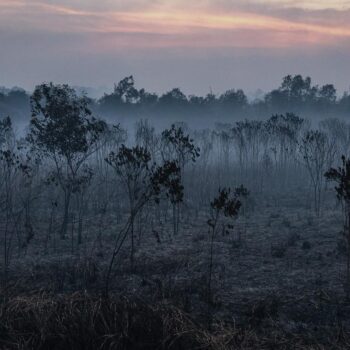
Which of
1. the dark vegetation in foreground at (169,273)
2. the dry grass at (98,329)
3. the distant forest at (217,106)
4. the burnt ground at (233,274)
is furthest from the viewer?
the distant forest at (217,106)

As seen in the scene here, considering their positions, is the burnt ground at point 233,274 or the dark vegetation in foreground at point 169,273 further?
the burnt ground at point 233,274

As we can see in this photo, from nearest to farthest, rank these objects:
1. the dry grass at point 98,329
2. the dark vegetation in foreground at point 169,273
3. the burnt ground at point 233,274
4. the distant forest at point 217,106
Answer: the dry grass at point 98,329 → the dark vegetation in foreground at point 169,273 → the burnt ground at point 233,274 → the distant forest at point 217,106

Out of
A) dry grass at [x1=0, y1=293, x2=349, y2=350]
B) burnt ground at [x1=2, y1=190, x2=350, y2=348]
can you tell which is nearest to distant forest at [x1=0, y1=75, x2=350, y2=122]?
burnt ground at [x1=2, y1=190, x2=350, y2=348]

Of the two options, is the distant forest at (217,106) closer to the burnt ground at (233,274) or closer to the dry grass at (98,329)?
the burnt ground at (233,274)

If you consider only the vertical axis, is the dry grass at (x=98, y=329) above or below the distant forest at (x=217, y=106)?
below

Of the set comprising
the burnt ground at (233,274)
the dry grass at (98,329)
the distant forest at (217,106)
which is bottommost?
the burnt ground at (233,274)

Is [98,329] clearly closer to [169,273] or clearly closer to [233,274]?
[169,273]

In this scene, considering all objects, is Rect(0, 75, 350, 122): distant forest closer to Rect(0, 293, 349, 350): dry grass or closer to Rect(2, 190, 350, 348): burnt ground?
Rect(2, 190, 350, 348): burnt ground

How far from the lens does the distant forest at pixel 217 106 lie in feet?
263

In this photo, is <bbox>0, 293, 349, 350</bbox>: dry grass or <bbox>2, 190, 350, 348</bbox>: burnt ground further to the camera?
<bbox>2, 190, 350, 348</bbox>: burnt ground

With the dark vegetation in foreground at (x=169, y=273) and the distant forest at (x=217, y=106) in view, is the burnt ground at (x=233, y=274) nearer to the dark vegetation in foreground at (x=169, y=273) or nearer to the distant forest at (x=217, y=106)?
the dark vegetation in foreground at (x=169, y=273)

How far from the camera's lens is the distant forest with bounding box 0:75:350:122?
8031 centimetres

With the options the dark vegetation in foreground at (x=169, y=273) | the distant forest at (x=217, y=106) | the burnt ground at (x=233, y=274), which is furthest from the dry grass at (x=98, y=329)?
the distant forest at (x=217, y=106)

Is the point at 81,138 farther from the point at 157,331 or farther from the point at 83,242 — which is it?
the point at 157,331
